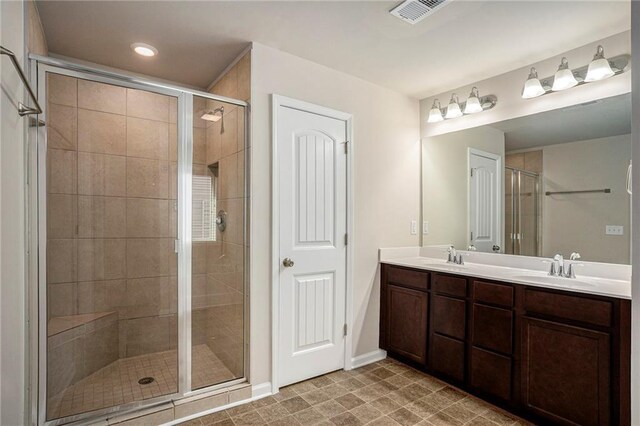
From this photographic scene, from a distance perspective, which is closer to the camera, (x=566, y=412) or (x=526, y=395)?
(x=566, y=412)

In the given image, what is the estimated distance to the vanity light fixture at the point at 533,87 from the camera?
2.49 m

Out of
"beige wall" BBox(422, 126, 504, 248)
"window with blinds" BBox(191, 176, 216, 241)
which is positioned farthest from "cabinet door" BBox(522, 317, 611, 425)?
"window with blinds" BBox(191, 176, 216, 241)

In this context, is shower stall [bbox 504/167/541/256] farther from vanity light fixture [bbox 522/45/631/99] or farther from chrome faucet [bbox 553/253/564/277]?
vanity light fixture [bbox 522/45/631/99]

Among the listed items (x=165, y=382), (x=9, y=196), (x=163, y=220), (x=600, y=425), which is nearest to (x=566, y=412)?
(x=600, y=425)

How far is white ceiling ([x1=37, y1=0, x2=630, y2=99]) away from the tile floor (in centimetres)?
255

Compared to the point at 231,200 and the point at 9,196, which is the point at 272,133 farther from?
the point at 9,196

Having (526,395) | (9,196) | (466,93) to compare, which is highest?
(466,93)

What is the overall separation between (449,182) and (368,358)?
6.12 ft

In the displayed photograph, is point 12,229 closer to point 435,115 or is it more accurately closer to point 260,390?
point 260,390

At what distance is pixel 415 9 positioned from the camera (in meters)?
1.96

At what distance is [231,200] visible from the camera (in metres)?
2.52

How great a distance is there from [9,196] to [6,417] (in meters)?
0.91

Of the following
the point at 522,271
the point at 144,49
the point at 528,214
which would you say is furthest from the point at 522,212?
the point at 144,49

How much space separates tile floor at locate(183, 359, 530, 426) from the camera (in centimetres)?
215
